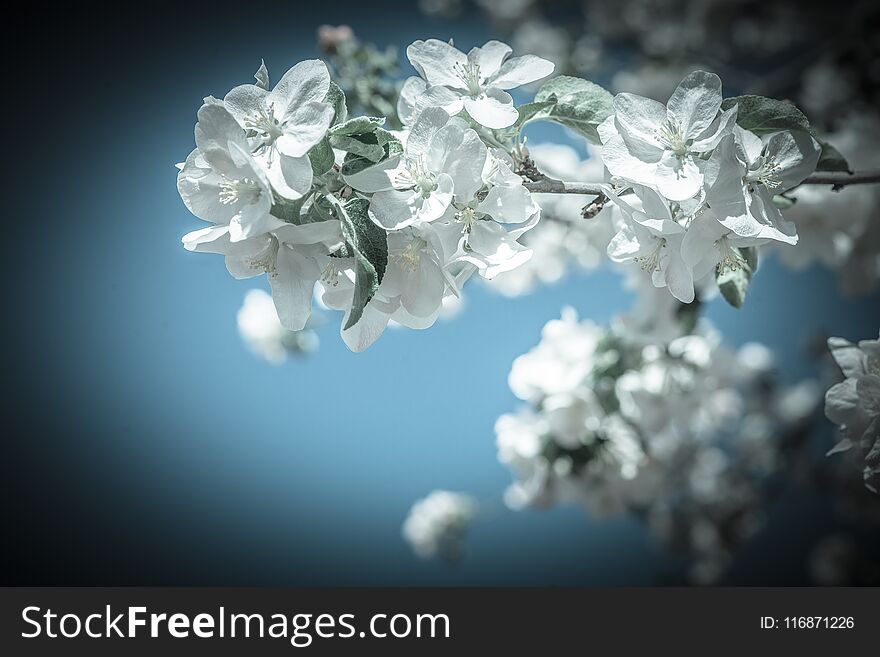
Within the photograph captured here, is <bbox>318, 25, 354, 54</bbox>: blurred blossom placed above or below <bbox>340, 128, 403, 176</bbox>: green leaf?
above

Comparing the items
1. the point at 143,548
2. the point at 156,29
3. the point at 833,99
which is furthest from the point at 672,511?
the point at 156,29

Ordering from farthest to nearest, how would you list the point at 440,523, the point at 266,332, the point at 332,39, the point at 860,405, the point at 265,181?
1. the point at 440,523
2. the point at 266,332
3. the point at 332,39
4. the point at 860,405
5. the point at 265,181

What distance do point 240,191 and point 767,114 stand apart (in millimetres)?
560

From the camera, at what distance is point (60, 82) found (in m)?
1.80

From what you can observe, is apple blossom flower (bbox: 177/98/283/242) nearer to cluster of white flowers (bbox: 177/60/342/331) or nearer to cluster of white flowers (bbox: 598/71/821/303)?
cluster of white flowers (bbox: 177/60/342/331)

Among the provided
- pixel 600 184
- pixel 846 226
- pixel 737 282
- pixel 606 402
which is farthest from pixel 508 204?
pixel 846 226

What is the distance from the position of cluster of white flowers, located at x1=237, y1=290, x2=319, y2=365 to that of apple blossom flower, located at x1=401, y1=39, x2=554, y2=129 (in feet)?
3.57

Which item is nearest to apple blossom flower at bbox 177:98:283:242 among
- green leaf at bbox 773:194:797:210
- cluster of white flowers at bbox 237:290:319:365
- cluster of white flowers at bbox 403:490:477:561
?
green leaf at bbox 773:194:797:210

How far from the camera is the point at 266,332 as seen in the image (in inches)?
70.9

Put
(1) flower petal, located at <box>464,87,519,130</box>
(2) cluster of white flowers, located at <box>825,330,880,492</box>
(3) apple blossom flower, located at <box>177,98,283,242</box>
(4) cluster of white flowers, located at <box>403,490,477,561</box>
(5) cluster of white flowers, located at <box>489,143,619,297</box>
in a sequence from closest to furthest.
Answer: (3) apple blossom flower, located at <box>177,98,283,242</box> < (1) flower petal, located at <box>464,87,519,130</box> < (2) cluster of white flowers, located at <box>825,330,880,492</box> < (5) cluster of white flowers, located at <box>489,143,619,297</box> < (4) cluster of white flowers, located at <box>403,490,477,561</box>

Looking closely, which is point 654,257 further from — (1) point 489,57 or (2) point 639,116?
(1) point 489,57

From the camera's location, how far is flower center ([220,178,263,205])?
634 millimetres

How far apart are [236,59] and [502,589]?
135 centimetres

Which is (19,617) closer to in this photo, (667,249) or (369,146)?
(369,146)
